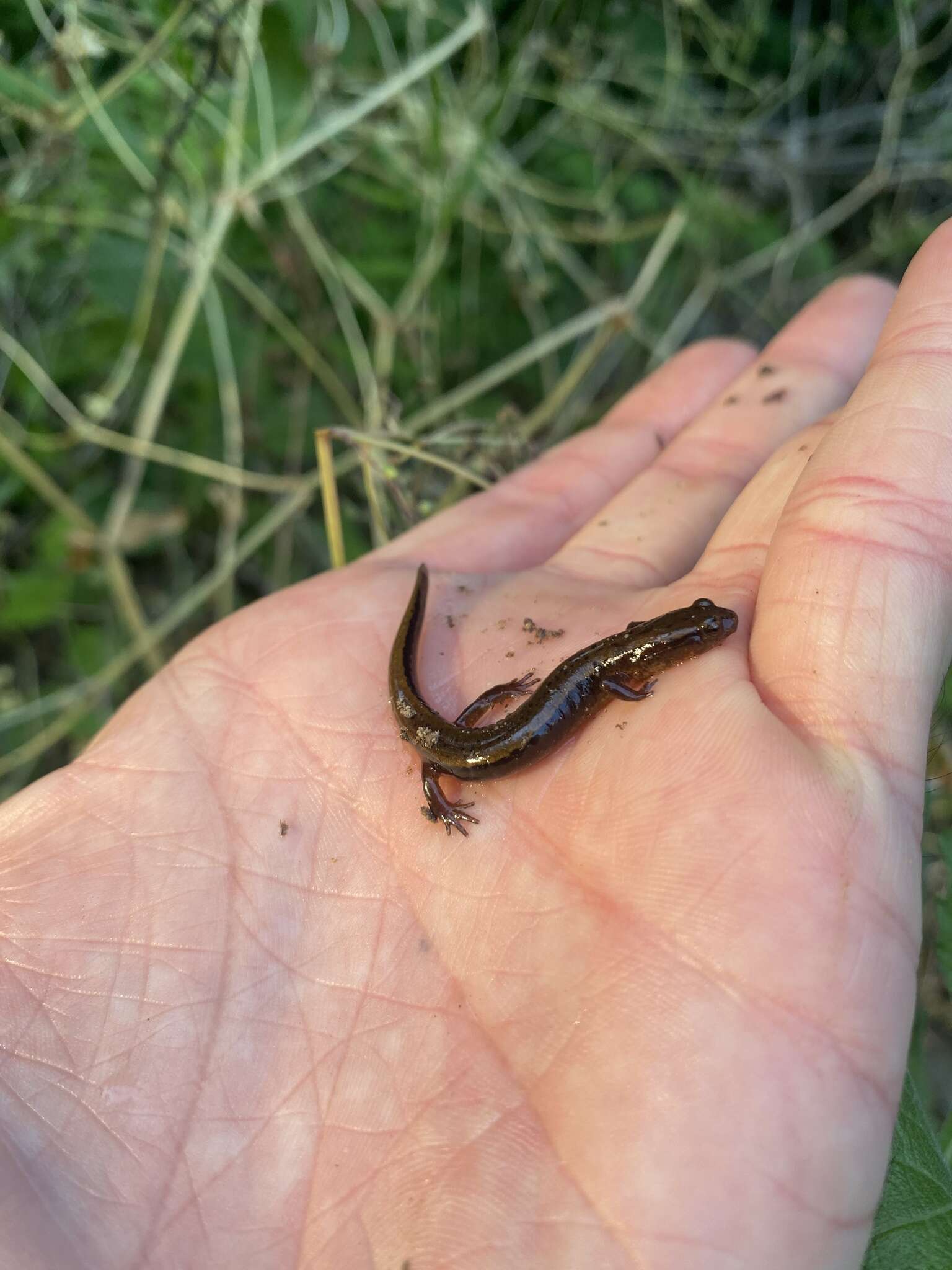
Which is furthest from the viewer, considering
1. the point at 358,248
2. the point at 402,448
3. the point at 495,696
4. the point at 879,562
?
the point at 358,248

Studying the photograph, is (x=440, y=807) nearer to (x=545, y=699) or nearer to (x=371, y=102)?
(x=545, y=699)

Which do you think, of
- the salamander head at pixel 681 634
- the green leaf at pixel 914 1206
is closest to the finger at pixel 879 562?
the salamander head at pixel 681 634

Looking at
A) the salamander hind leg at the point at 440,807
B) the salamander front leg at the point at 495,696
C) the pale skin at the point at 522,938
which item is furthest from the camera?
the salamander front leg at the point at 495,696

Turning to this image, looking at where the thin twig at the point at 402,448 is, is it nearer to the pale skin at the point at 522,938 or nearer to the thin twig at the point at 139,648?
the thin twig at the point at 139,648

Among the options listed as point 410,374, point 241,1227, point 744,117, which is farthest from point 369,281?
point 241,1227

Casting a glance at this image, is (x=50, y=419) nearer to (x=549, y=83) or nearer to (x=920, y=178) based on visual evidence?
(x=549, y=83)

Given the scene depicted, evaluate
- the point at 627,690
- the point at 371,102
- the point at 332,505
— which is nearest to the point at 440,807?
the point at 627,690
